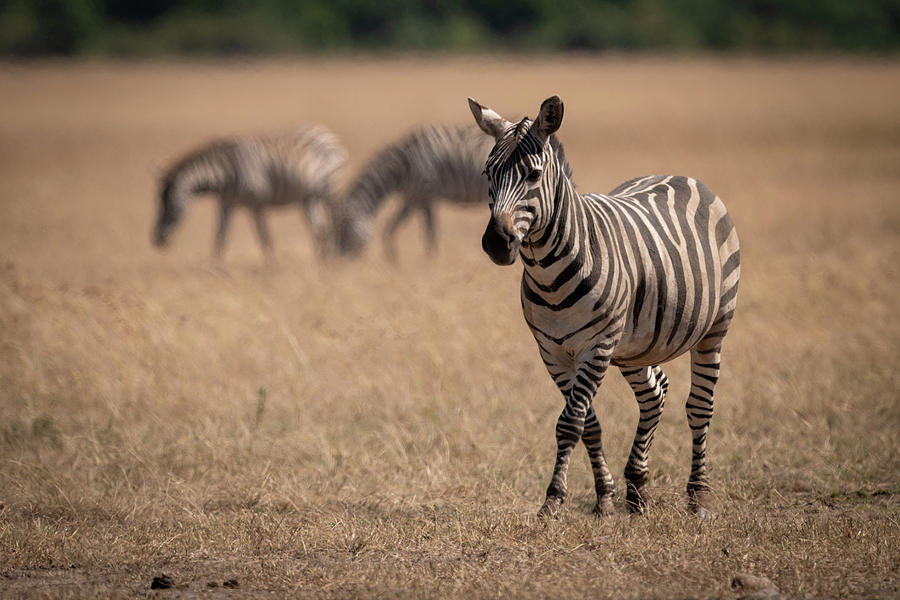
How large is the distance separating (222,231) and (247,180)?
0.87m

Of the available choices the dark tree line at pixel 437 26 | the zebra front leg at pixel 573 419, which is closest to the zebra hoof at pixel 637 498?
the zebra front leg at pixel 573 419

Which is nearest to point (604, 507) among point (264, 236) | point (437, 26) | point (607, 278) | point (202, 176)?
point (607, 278)

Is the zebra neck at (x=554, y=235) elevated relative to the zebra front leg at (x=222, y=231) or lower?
elevated

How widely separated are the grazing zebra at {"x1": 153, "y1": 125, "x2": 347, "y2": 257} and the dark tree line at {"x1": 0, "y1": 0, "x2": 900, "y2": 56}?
32702mm

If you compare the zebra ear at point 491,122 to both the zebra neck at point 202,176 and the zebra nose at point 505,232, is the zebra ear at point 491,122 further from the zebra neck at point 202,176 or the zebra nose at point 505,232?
the zebra neck at point 202,176

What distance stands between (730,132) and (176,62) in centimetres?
2477

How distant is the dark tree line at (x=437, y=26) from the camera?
48.9 meters

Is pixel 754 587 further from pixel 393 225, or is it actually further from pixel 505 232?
pixel 393 225

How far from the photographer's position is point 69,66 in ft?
137

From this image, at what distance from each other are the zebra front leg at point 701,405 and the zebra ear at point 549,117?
175cm

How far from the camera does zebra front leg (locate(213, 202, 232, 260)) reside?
16484mm

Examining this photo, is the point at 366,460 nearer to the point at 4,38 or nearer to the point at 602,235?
the point at 602,235

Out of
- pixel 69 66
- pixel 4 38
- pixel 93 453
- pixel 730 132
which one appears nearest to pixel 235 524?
pixel 93 453

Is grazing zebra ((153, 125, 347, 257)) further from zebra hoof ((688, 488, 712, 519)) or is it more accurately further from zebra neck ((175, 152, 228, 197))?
zebra hoof ((688, 488, 712, 519))
